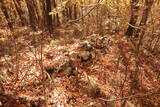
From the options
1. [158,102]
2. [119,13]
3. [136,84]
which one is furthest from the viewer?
[119,13]

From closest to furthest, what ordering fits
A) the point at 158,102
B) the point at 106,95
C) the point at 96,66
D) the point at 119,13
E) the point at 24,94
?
the point at 24,94 < the point at 106,95 < the point at 158,102 < the point at 96,66 < the point at 119,13

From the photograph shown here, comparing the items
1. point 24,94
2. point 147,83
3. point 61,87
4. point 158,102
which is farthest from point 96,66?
point 24,94

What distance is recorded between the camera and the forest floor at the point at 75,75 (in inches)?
189

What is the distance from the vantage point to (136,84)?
21.4 feet

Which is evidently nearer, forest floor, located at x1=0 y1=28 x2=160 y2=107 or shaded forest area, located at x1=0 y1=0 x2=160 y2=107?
shaded forest area, located at x1=0 y1=0 x2=160 y2=107

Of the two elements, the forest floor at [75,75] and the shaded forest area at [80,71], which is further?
the forest floor at [75,75]

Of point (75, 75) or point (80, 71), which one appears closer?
point (75, 75)

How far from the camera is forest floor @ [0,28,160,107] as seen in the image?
4.81 metres

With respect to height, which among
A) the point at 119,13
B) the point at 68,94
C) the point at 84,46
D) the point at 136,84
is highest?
the point at 119,13

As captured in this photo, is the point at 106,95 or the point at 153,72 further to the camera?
the point at 153,72

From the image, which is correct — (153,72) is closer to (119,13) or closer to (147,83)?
(147,83)

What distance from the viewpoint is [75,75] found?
6.00 m

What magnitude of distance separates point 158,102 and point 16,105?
19.6ft

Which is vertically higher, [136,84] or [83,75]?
[83,75]
